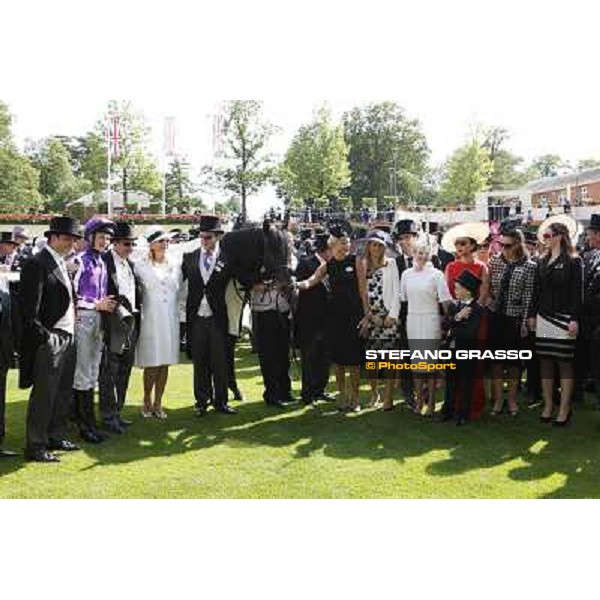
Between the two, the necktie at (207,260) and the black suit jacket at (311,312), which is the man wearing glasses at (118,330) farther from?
the black suit jacket at (311,312)

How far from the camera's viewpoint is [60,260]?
5.68 metres

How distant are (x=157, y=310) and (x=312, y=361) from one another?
176 cm

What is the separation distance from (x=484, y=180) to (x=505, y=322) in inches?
1835

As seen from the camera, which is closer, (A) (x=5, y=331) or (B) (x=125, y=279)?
(A) (x=5, y=331)

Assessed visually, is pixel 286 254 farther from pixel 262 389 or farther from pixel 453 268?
pixel 262 389

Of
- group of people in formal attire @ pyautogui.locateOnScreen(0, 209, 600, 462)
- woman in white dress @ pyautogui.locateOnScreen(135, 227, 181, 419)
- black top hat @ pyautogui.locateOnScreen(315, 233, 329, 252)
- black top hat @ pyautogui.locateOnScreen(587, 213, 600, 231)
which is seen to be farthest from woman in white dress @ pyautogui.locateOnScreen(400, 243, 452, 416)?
woman in white dress @ pyautogui.locateOnScreen(135, 227, 181, 419)

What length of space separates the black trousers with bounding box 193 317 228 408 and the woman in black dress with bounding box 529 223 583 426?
3109mm

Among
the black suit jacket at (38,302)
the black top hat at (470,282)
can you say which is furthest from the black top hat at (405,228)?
the black suit jacket at (38,302)

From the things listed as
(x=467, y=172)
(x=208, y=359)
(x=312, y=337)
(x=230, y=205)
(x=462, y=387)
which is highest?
(x=467, y=172)

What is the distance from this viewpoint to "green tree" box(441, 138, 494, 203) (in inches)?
1949

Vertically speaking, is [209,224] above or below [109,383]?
above

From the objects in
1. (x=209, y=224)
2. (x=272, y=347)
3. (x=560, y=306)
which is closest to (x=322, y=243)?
(x=272, y=347)

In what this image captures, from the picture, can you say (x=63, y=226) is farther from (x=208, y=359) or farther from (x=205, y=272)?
(x=208, y=359)

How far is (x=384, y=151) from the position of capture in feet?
194
